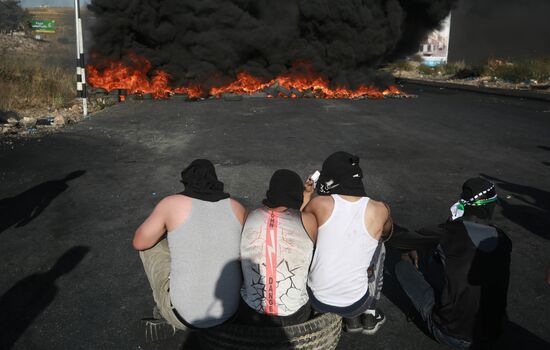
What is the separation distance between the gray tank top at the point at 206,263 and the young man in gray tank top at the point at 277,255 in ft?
0.31

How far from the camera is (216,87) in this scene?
18844 mm

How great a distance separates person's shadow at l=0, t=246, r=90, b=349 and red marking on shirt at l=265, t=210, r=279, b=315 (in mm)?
1804

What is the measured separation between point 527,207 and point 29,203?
6288 millimetres

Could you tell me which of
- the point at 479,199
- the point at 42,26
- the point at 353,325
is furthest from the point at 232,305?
the point at 42,26

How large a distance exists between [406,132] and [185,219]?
29.6 ft

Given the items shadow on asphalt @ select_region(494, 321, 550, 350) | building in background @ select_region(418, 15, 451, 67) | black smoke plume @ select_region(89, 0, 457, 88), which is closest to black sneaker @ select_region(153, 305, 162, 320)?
shadow on asphalt @ select_region(494, 321, 550, 350)

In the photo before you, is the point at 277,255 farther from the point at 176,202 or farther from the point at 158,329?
the point at 158,329

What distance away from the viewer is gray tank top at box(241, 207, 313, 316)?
8.18 feet

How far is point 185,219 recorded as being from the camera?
8.30 ft

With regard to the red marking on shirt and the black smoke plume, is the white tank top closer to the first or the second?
the red marking on shirt

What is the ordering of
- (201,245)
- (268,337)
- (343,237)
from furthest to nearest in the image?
(343,237), (201,245), (268,337)

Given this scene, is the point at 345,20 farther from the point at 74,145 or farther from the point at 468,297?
the point at 468,297

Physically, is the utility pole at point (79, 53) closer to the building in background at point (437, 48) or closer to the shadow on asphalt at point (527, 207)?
the shadow on asphalt at point (527, 207)

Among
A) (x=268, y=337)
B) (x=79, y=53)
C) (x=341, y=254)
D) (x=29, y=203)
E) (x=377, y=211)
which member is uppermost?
(x=79, y=53)
